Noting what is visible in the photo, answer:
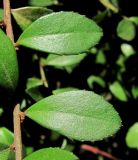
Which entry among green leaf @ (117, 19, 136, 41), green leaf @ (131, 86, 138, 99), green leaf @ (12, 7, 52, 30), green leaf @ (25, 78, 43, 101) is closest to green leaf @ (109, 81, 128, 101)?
green leaf @ (131, 86, 138, 99)

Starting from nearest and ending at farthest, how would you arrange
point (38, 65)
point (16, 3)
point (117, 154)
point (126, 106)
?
point (16, 3) → point (38, 65) → point (126, 106) → point (117, 154)

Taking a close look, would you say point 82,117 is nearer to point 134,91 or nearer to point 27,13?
point 27,13

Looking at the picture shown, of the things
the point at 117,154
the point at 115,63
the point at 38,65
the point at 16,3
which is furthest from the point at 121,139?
the point at 16,3

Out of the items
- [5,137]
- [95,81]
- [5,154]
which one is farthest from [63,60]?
[5,154]

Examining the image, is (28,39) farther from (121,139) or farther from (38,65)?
(121,139)

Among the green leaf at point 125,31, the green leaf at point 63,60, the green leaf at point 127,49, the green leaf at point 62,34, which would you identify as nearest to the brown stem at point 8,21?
the green leaf at point 62,34

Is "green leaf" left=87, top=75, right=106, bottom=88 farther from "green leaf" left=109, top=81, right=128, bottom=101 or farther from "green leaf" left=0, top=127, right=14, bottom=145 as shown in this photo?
"green leaf" left=0, top=127, right=14, bottom=145
